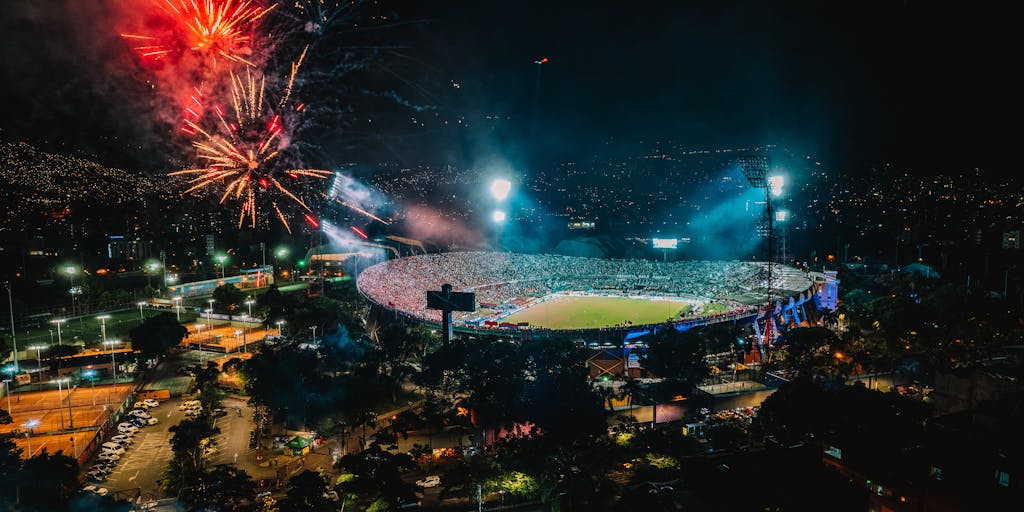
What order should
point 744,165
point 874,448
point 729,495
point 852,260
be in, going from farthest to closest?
point 852,260 < point 744,165 < point 874,448 < point 729,495

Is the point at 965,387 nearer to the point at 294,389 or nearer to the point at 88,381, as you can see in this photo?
the point at 294,389

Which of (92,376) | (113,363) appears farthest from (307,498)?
(92,376)

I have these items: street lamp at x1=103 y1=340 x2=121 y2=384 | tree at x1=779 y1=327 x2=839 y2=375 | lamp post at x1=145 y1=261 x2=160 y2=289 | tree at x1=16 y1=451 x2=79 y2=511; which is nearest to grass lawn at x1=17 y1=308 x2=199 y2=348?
street lamp at x1=103 y1=340 x2=121 y2=384

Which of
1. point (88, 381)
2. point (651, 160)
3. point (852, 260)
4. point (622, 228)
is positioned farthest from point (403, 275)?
point (651, 160)

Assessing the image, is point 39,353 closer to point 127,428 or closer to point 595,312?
point 127,428

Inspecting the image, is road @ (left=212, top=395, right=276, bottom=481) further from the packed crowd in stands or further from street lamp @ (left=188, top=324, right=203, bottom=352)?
the packed crowd in stands
